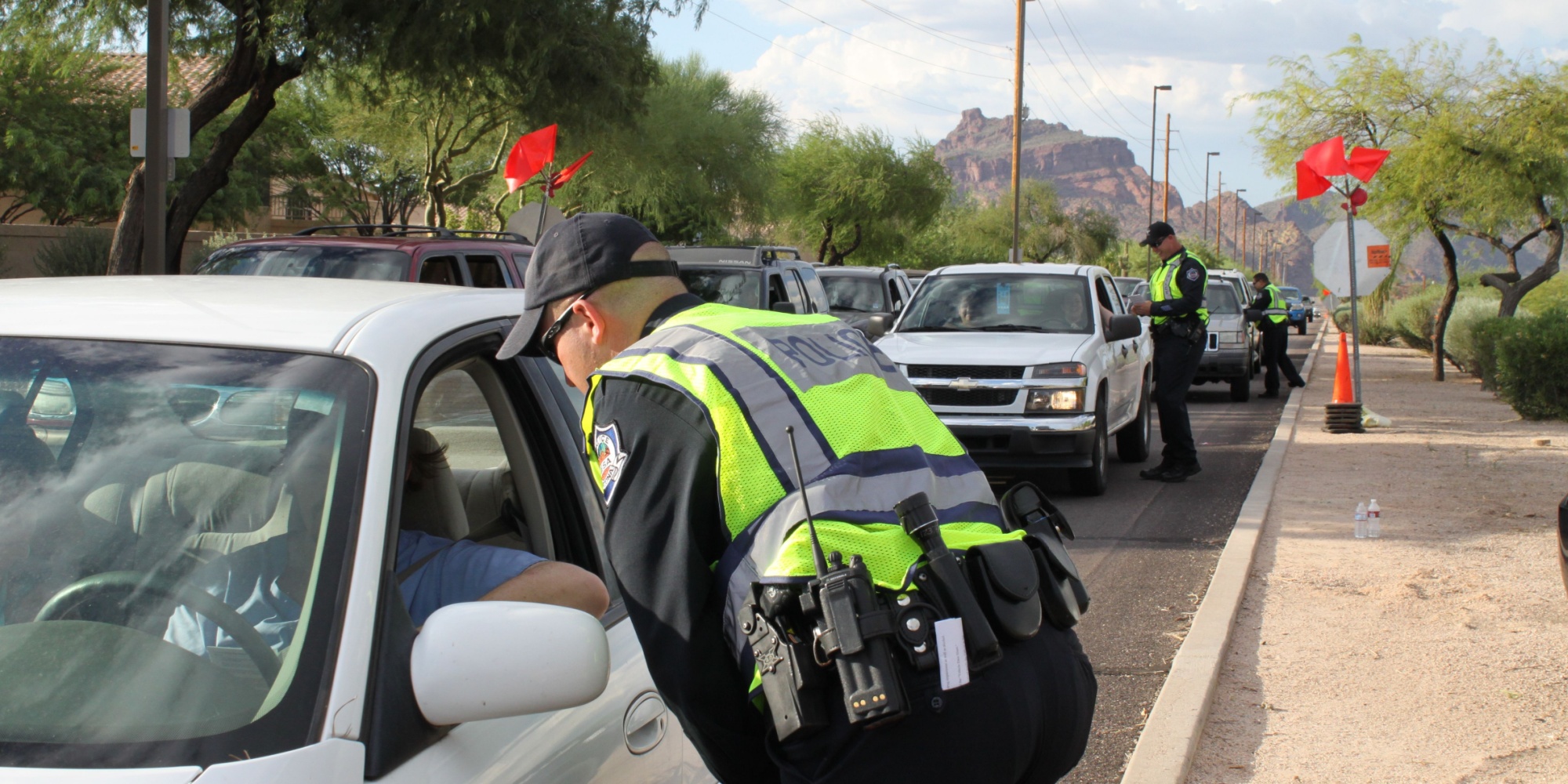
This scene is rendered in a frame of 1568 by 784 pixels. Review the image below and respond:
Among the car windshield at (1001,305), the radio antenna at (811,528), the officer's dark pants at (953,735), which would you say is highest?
the car windshield at (1001,305)

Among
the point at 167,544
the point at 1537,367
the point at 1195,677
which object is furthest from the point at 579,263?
the point at 1537,367

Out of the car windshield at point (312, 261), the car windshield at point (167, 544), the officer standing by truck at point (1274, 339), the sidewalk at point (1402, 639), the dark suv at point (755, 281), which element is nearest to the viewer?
the car windshield at point (167, 544)

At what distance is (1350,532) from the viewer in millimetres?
8008

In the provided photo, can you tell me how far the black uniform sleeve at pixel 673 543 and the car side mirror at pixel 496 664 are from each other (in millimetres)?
161

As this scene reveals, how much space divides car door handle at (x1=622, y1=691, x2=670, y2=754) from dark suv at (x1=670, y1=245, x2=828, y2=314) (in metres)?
10.0

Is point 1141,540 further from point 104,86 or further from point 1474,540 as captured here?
point 104,86

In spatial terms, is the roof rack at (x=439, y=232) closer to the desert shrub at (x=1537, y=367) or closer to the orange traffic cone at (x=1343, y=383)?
the orange traffic cone at (x=1343, y=383)

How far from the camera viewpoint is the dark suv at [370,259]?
8.70 m

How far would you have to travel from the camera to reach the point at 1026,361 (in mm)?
9375

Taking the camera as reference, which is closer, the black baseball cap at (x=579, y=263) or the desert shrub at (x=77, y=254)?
the black baseball cap at (x=579, y=263)

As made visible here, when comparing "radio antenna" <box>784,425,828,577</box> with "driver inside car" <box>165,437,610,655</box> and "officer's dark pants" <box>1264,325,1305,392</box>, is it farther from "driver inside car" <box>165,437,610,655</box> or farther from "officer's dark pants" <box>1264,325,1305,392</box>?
"officer's dark pants" <box>1264,325,1305,392</box>

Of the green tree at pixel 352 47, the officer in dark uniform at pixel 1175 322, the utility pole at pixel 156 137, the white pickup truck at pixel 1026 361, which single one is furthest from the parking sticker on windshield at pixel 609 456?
the green tree at pixel 352 47

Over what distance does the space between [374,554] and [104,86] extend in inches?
1508

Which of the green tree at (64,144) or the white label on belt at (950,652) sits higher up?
the green tree at (64,144)
